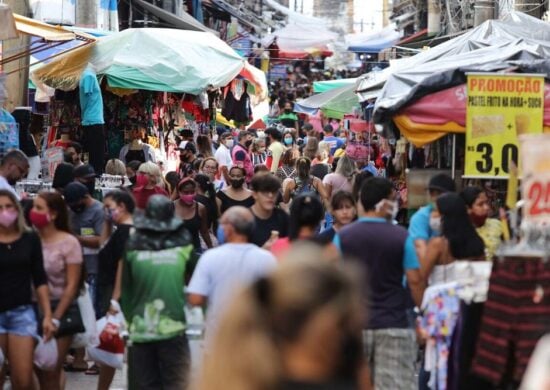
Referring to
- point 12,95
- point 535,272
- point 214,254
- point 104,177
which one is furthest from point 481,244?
point 12,95

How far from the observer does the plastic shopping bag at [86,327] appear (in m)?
9.83

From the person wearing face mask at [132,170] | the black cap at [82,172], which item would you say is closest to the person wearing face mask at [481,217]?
the black cap at [82,172]

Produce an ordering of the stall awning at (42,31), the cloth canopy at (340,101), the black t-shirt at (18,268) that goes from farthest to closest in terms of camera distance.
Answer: the cloth canopy at (340,101) < the stall awning at (42,31) < the black t-shirt at (18,268)

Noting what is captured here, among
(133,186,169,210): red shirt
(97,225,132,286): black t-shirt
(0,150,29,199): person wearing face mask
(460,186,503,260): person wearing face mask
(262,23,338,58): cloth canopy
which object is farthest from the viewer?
(262,23,338,58): cloth canopy

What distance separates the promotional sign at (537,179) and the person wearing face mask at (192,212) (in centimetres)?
480

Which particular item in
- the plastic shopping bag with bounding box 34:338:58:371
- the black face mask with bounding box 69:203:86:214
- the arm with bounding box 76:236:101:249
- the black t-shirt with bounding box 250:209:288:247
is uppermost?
the black face mask with bounding box 69:203:86:214

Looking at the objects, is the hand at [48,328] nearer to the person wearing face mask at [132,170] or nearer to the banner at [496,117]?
the banner at [496,117]

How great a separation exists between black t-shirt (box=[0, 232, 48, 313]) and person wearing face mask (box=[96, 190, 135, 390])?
627 millimetres

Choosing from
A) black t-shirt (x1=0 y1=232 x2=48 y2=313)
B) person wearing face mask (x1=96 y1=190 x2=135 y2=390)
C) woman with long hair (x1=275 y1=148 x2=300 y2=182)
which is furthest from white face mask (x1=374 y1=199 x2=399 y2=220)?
woman with long hair (x1=275 y1=148 x2=300 y2=182)

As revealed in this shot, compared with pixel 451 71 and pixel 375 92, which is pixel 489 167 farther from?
pixel 375 92

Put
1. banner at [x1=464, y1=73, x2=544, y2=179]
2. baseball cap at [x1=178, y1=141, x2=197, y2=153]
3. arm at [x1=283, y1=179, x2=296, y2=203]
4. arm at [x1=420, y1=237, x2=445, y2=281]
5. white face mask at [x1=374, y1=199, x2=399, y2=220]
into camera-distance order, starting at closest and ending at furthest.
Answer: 1. white face mask at [x1=374, y1=199, x2=399, y2=220]
2. arm at [x1=420, y1=237, x2=445, y2=281]
3. banner at [x1=464, y1=73, x2=544, y2=179]
4. arm at [x1=283, y1=179, x2=296, y2=203]
5. baseball cap at [x1=178, y1=141, x2=197, y2=153]

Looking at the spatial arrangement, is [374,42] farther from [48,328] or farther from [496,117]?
[48,328]

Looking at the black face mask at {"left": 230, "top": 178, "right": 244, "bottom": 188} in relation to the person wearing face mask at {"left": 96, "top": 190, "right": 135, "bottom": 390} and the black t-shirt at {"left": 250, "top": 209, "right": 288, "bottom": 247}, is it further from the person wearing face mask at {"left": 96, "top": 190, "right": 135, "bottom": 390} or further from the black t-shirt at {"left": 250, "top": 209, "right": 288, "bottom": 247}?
the person wearing face mask at {"left": 96, "top": 190, "right": 135, "bottom": 390}

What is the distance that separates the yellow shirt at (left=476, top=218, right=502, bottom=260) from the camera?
1002 cm
